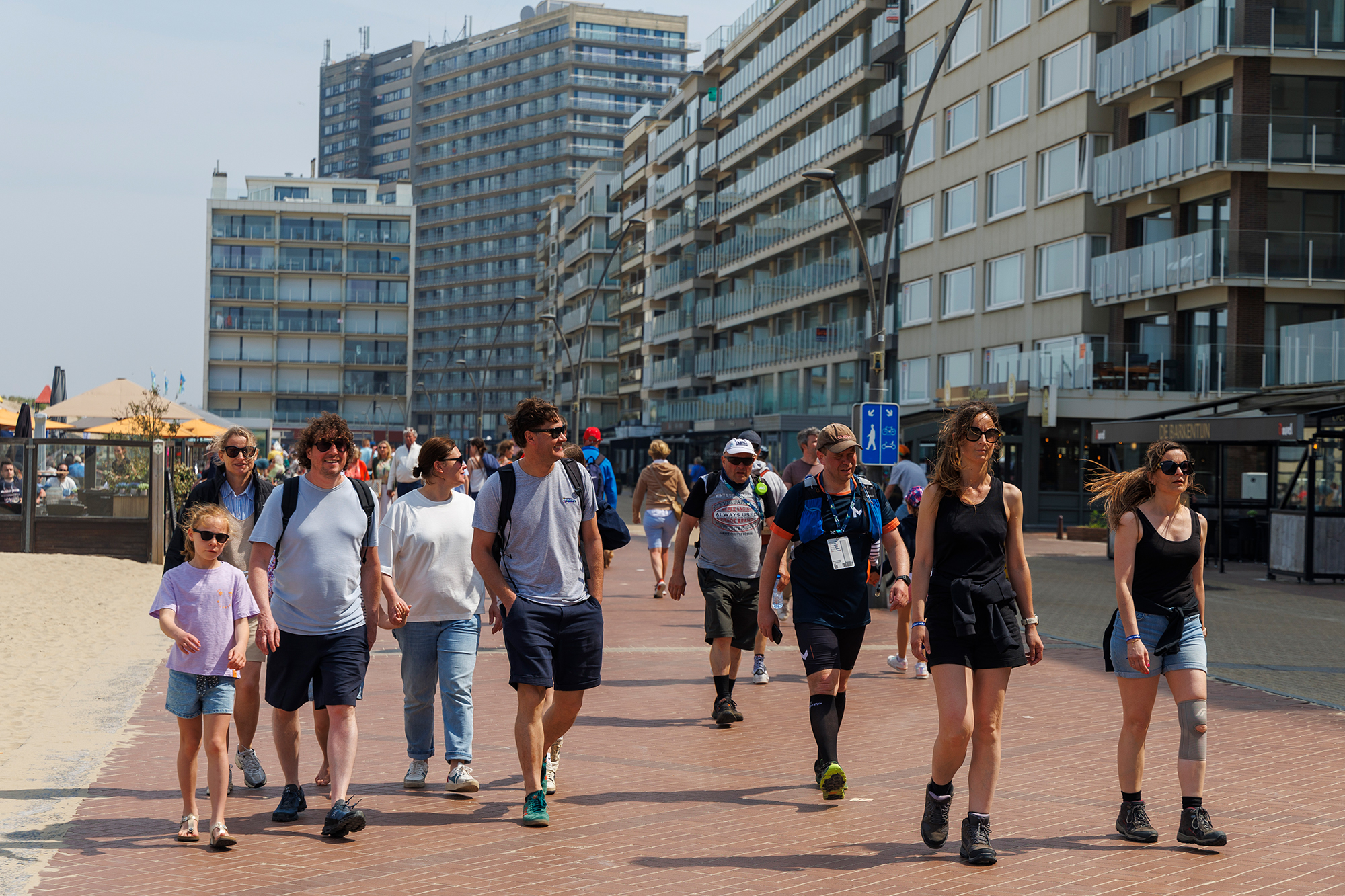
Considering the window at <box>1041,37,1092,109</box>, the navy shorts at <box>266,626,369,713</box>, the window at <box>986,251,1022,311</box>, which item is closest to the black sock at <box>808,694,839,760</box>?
the navy shorts at <box>266,626,369,713</box>

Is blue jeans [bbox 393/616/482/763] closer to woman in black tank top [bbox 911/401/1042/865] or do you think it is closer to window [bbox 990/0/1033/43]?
woman in black tank top [bbox 911/401/1042/865]

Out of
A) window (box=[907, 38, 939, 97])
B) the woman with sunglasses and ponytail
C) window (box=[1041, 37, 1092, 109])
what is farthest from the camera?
window (box=[907, 38, 939, 97])

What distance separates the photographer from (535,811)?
6.14 m

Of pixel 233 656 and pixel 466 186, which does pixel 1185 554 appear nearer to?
pixel 233 656

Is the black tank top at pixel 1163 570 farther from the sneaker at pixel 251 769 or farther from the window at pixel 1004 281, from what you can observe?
the window at pixel 1004 281

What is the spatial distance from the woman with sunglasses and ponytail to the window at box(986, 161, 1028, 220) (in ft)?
116

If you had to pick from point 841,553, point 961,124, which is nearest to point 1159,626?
point 841,553

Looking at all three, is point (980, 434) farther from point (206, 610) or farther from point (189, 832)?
point (189, 832)

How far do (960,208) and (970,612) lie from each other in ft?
131

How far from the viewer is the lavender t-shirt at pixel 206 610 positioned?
583 cm

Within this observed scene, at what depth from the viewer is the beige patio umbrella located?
29.0 meters

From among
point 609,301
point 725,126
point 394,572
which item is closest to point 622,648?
point 394,572

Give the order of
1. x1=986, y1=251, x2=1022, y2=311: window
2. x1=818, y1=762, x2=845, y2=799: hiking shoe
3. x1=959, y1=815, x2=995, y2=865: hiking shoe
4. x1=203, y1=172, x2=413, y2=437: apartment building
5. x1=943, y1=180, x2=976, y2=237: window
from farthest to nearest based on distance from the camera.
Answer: x1=203, y1=172, x2=413, y2=437: apartment building → x1=943, y1=180, x2=976, y2=237: window → x1=986, y1=251, x2=1022, y2=311: window → x1=818, y1=762, x2=845, y2=799: hiking shoe → x1=959, y1=815, x2=995, y2=865: hiking shoe

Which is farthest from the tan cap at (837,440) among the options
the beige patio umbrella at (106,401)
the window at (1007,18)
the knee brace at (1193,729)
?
the window at (1007,18)
